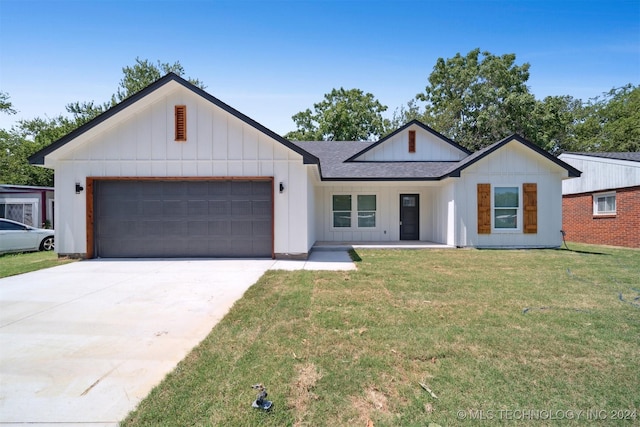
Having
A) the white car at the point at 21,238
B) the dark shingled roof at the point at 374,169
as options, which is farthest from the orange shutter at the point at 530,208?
the white car at the point at 21,238

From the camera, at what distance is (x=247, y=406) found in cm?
241

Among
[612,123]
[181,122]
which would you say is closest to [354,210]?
[181,122]

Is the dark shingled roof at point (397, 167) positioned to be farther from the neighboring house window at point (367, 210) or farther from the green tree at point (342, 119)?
the green tree at point (342, 119)

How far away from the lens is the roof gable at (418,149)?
15211 millimetres

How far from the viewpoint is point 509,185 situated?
1220 cm

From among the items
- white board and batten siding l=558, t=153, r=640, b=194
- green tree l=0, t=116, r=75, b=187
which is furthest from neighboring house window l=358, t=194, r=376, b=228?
green tree l=0, t=116, r=75, b=187

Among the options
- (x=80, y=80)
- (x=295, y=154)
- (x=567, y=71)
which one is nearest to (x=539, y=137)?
(x=567, y=71)

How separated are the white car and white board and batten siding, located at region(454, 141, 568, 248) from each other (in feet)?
51.2

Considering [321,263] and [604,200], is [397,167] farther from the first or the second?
[604,200]

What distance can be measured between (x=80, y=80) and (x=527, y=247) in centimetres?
1847

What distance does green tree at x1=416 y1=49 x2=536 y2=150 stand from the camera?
26.8 m

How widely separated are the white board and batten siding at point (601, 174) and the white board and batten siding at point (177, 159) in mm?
13797

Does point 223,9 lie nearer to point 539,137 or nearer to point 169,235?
point 169,235

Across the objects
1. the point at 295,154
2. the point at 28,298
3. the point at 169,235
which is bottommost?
the point at 28,298
